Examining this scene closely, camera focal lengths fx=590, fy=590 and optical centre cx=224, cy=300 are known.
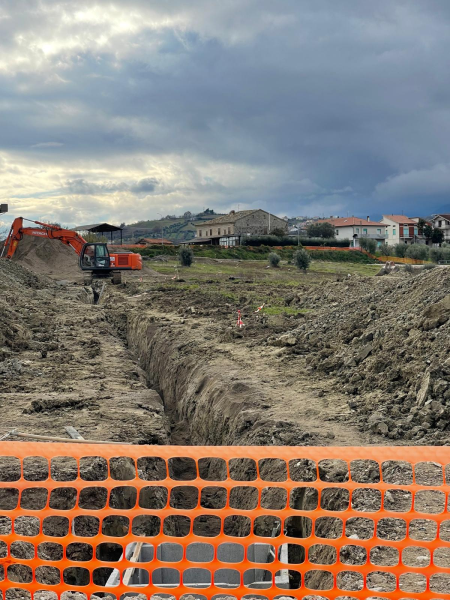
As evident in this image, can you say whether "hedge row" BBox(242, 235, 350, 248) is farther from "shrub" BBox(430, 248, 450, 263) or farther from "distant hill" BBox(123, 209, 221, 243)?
"distant hill" BBox(123, 209, 221, 243)

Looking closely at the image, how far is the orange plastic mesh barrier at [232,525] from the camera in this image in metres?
3.97

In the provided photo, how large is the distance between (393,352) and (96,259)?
998 inches

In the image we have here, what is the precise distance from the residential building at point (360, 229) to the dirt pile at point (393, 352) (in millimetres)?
81854

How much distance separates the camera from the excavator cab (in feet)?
110

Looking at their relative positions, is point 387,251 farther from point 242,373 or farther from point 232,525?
point 232,525

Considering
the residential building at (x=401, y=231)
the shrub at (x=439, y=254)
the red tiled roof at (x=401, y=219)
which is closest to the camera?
the shrub at (x=439, y=254)

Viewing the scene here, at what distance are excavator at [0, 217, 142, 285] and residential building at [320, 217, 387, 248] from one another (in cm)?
6498

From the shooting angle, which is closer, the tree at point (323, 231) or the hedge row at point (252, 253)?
the hedge row at point (252, 253)

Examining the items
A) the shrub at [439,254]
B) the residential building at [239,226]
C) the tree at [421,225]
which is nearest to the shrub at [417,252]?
the shrub at [439,254]

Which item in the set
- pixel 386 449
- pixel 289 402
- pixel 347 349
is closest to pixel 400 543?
pixel 386 449

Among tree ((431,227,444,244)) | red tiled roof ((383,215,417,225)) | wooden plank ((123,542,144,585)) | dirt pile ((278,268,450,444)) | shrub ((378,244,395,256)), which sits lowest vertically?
wooden plank ((123,542,144,585))

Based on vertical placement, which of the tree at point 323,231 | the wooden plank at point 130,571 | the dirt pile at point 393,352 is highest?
the tree at point 323,231

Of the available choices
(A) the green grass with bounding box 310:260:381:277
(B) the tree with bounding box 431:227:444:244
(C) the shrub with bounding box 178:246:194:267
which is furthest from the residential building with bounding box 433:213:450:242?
(C) the shrub with bounding box 178:246:194:267

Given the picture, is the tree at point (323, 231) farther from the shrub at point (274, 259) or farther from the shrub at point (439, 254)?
the shrub at point (274, 259)
